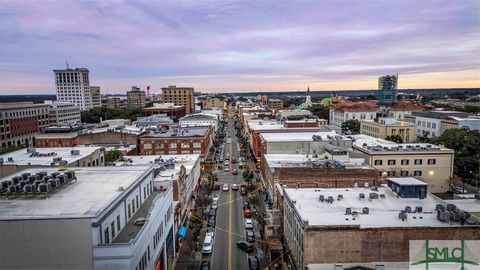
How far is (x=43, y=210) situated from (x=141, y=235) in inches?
278

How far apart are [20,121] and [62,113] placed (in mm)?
33666

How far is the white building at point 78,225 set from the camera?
24.8m

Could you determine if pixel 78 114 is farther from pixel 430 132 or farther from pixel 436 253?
pixel 436 253

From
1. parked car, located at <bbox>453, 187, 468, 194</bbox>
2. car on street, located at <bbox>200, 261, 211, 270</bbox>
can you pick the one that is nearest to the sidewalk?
car on street, located at <bbox>200, 261, 211, 270</bbox>

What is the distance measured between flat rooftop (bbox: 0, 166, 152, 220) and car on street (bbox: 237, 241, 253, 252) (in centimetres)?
1586

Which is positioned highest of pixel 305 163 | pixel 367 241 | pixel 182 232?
pixel 305 163

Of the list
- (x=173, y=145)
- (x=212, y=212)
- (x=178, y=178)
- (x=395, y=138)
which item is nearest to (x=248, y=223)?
(x=212, y=212)

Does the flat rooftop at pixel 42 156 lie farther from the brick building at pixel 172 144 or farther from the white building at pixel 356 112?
the white building at pixel 356 112

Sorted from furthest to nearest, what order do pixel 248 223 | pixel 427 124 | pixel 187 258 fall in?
pixel 427 124, pixel 248 223, pixel 187 258

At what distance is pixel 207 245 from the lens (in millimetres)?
45625

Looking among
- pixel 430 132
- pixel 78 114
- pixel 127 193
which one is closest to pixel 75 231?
pixel 127 193

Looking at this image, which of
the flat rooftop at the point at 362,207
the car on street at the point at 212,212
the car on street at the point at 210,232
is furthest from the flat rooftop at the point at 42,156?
the flat rooftop at the point at 362,207

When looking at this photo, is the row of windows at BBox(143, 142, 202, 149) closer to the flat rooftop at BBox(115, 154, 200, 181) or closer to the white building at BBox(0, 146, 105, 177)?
the flat rooftop at BBox(115, 154, 200, 181)

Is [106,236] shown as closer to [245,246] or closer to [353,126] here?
[245,246]
